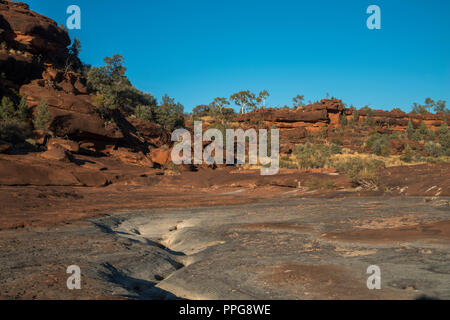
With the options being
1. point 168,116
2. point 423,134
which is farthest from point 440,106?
point 168,116

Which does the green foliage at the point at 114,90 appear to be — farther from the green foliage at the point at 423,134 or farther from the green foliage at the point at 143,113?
the green foliage at the point at 423,134

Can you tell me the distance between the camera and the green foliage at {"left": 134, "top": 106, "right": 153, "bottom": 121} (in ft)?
126

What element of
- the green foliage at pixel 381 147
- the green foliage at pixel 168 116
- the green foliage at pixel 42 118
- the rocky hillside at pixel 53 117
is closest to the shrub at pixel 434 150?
the rocky hillside at pixel 53 117

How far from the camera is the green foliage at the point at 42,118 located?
908 inches

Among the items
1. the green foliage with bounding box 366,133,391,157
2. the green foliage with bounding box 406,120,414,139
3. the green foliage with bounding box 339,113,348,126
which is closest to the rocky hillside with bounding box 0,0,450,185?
the green foliage with bounding box 366,133,391,157

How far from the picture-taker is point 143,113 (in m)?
38.4

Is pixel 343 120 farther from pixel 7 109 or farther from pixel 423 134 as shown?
pixel 7 109

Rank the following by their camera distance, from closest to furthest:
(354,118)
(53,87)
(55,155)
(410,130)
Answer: (55,155), (53,87), (410,130), (354,118)

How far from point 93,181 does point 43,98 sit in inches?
435

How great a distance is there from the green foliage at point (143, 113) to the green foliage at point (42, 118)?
48.3ft

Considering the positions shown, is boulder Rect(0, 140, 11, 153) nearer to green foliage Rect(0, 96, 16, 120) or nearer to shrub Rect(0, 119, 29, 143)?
shrub Rect(0, 119, 29, 143)

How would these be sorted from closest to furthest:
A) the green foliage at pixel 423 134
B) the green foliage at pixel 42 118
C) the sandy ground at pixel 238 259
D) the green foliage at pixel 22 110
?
the sandy ground at pixel 238 259 → the green foliage at pixel 22 110 → the green foliage at pixel 42 118 → the green foliage at pixel 423 134

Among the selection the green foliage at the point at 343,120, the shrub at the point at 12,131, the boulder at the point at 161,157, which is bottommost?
the boulder at the point at 161,157

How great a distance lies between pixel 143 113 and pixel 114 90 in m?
3.83
